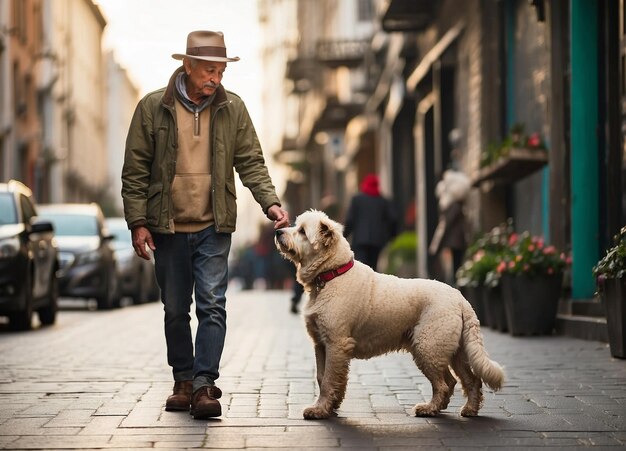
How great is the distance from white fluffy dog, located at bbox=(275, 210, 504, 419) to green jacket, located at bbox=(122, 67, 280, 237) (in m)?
0.47

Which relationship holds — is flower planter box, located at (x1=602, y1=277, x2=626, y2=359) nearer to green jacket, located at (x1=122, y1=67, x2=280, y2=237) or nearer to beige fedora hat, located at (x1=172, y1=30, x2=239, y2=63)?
green jacket, located at (x1=122, y1=67, x2=280, y2=237)

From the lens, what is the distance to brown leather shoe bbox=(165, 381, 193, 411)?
284 inches

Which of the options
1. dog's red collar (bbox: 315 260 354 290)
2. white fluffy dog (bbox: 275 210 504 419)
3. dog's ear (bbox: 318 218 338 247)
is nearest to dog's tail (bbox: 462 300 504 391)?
white fluffy dog (bbox: 275 210 504 419)

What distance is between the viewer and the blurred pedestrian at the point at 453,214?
697 inches

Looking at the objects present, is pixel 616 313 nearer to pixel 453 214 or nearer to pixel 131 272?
pixel 453 214

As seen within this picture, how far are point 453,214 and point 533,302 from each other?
5260 millimetres

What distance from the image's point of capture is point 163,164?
285 inches

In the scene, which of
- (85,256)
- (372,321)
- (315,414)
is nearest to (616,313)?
(372,321)

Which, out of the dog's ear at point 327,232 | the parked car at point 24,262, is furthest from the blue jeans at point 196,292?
the parked car at point 24,262

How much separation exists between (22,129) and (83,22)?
24.2m

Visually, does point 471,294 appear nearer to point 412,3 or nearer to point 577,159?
point 577,159

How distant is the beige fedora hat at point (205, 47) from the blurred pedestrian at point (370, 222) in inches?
394

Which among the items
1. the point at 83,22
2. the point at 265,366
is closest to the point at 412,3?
the point at 265,366

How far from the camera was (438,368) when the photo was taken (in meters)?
6.98
